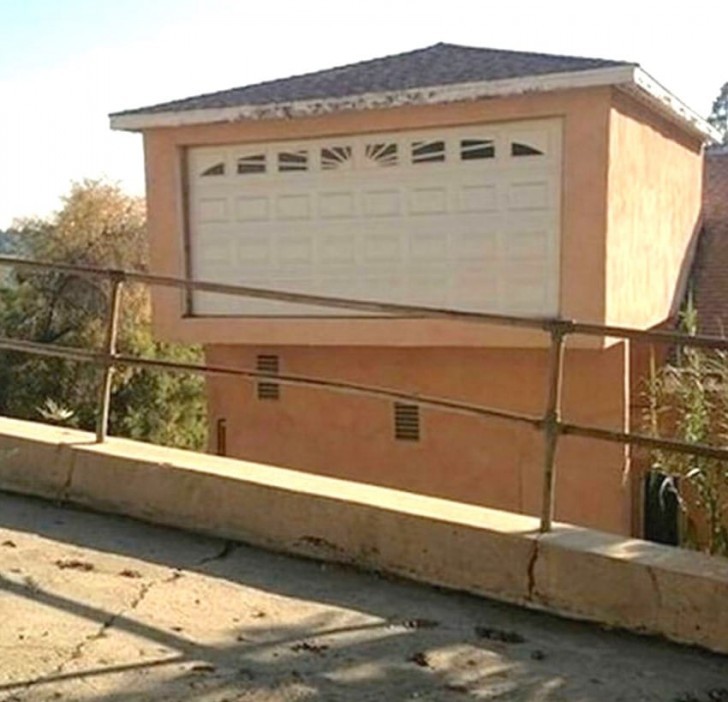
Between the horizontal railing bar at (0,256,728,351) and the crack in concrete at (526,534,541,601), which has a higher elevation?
the horizontal railing bar at (0,256,728,351)

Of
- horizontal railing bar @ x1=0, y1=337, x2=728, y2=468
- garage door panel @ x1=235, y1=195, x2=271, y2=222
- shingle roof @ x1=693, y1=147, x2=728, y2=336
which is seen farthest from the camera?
shingle roof @ x1=693, y1=147, x2=728, y2=336

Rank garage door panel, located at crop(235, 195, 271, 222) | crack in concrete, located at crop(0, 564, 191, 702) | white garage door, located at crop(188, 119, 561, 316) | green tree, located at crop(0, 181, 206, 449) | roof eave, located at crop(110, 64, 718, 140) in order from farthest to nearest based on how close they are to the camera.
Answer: green tree, located at crop(0, 181, 206, 449) < garage door panel, located at crop(235, 195, 271, 222) < white garage door, located at crop(188, 119, 561, 316) < roof eave, located at crop(110, 64, 718, 140) < crack in concrete, located at crop(0, 564, 191, 702)

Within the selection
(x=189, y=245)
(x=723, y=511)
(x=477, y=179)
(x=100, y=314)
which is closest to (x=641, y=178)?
(x=477, y=179)

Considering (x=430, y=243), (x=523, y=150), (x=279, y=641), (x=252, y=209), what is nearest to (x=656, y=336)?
(x=279, y=641)

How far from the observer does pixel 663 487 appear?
7.60 metres

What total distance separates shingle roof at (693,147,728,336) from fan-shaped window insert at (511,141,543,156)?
3.44m

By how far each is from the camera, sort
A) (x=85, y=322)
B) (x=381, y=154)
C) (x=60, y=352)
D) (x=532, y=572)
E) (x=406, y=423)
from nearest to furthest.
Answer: (x=532, y=572) < (x=60, y=352) < (x=381, y=154) < (x=406, y=423) < (x=85, y=322)

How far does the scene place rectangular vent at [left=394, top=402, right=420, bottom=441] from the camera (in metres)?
11.5

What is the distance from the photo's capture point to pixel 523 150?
33.2ft

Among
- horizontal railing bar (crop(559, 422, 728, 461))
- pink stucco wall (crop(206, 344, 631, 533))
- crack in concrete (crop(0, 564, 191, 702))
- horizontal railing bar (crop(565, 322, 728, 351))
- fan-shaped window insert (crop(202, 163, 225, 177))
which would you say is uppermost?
fan-shaped window insert (crop(202, 163, 225, 177))

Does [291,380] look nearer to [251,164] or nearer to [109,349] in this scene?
[109,349]

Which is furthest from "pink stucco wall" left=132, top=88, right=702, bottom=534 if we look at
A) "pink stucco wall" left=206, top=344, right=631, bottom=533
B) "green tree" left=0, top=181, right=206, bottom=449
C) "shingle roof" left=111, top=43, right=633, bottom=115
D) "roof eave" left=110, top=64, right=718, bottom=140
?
"green tree" left=0, top=181, right=206, bottom=449

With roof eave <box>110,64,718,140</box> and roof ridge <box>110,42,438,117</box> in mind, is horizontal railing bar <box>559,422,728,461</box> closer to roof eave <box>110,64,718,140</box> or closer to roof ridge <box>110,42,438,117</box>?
roof eave <box>110,64,718,140</box>

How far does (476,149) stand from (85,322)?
14968mm
